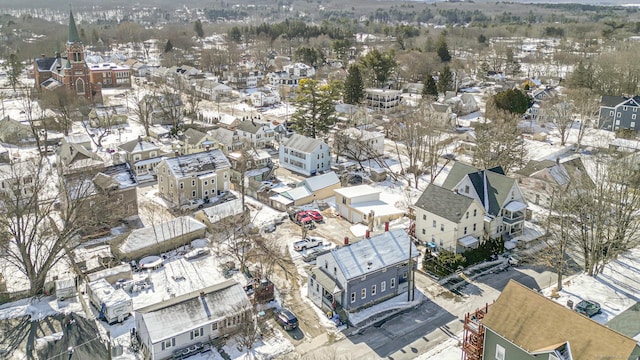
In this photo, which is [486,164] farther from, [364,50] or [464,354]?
[364,50]

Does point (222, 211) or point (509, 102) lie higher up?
point (509, 102)

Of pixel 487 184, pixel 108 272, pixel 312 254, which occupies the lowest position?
pixel 312 254

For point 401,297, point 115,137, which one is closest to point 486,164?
point 401,297

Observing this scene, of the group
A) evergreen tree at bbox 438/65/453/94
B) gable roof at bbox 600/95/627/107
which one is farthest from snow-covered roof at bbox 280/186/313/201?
evergreen tree at bbox 438/65/453/94

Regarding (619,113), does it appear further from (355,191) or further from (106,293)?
(106,293)

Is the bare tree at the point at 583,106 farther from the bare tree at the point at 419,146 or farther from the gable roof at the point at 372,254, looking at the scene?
the gable roof at the point at 372,254

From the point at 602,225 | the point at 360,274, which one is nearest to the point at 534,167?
the point at 602,225
